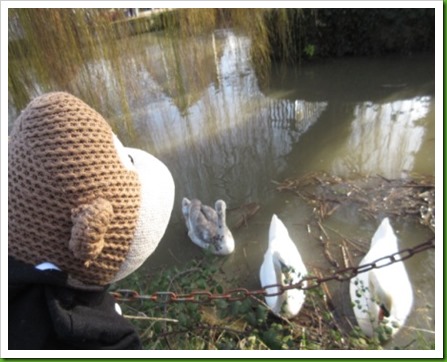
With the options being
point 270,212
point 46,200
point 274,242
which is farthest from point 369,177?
point 46,200

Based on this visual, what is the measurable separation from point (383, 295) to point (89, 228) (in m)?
2.39

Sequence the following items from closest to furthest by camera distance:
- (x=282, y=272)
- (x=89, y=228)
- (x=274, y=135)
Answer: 1. (x=89, y=228)
2. (x=282, y=272)
3. (x=274, y=135)

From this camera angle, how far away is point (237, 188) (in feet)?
16.2

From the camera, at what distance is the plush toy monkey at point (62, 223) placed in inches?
43.6

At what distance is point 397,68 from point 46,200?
8.62 meters

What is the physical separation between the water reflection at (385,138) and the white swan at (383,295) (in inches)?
74.4

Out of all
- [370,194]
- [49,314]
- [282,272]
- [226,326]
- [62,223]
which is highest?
[62,223]

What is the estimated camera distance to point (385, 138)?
18.4 ft

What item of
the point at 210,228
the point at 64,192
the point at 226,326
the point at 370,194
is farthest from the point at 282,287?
the point at 370,194

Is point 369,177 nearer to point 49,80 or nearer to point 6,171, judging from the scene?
point 49,80

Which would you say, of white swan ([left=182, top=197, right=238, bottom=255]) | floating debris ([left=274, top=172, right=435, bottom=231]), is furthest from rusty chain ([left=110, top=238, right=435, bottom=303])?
floating debris ([left=274, top=172, right=435, bottom=231])

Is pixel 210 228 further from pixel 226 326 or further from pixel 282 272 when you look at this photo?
pixel 226 326

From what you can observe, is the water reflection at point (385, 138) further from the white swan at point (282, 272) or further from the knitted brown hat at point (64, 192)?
the knitted brown hat at point (64, 192)

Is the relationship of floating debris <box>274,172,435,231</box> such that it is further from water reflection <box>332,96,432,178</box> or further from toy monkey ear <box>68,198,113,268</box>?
toy monkey ear <box>68,198,113,268</box>
